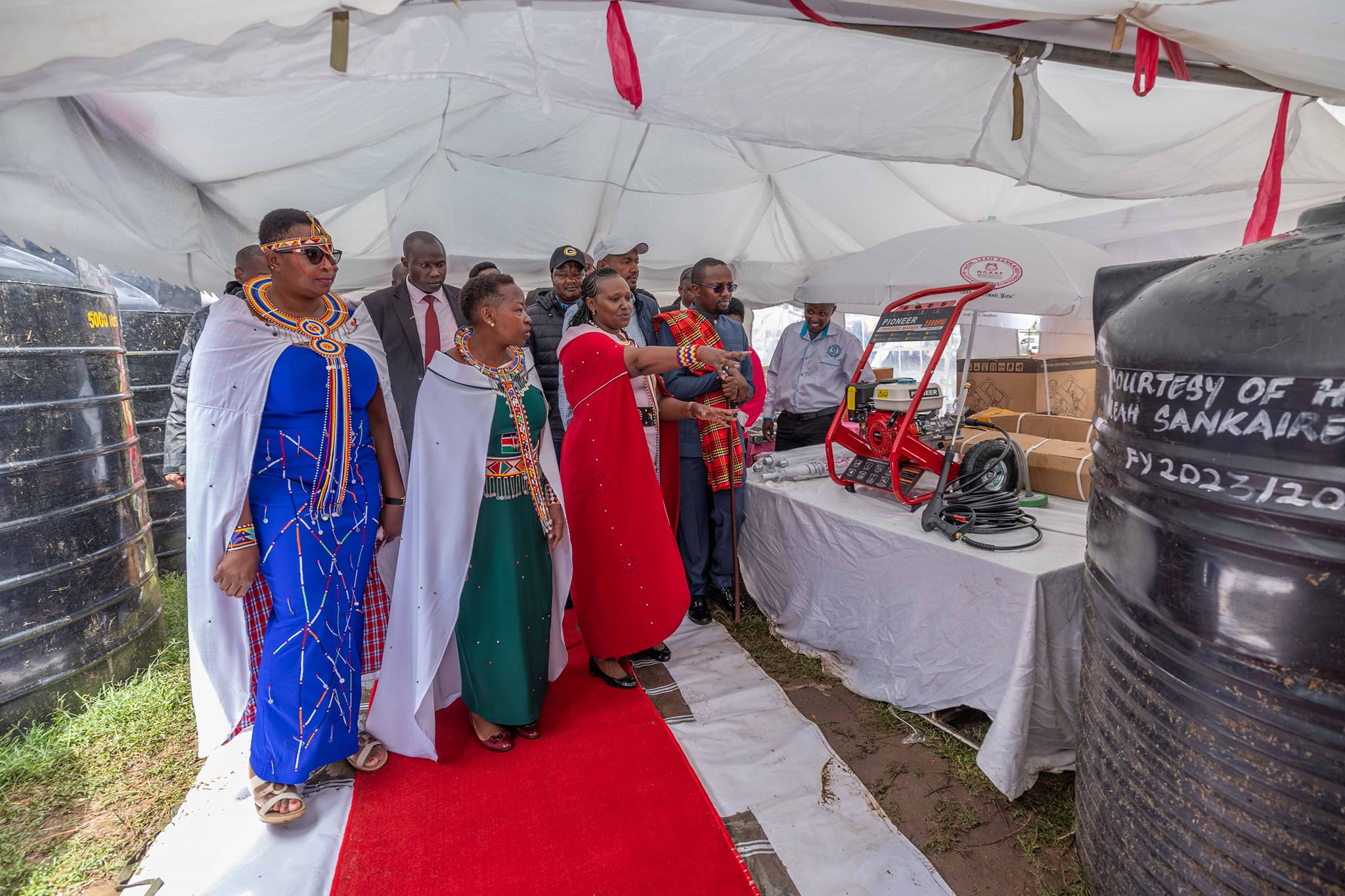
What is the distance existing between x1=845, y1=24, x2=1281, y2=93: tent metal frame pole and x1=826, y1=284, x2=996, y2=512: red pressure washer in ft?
2.80

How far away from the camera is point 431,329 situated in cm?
347

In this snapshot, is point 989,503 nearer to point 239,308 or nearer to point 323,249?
point 323,249

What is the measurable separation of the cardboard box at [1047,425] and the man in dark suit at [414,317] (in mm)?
2899

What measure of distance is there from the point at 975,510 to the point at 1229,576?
1.49 meters

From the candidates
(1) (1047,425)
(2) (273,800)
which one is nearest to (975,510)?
(1) (1047,425)

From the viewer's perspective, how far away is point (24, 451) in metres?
2.58

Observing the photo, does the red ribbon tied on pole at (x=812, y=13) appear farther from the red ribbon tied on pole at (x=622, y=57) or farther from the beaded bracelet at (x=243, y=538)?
the beaded bracelet at (x=243, y=538)

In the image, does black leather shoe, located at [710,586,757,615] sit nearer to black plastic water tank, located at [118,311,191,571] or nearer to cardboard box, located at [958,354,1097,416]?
cardboard box, located at [958,354,1097,416]

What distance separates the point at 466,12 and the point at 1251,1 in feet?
7.15

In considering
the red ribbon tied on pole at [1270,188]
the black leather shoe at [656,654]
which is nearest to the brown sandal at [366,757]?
the black leather shoe at [656,654]

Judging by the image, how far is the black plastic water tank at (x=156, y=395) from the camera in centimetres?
423

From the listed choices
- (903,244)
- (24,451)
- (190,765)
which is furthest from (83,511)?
(903,244)

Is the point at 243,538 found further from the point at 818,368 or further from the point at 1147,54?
the point at 818,368

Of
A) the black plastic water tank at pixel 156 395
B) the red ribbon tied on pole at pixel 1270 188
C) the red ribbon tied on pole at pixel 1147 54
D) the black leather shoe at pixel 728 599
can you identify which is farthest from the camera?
the black plastic water tank at pixel 156 395
